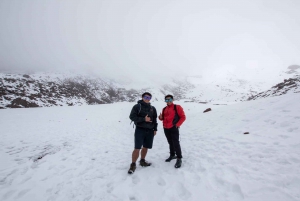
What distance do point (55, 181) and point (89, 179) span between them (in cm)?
114

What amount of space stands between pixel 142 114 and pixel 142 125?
0.42 metres

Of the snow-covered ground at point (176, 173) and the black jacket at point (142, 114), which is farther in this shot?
the black jacket at point (142, 114)

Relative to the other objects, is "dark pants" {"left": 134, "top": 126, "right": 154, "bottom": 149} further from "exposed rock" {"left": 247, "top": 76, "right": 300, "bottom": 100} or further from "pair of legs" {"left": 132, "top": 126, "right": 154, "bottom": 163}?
"exposed rock" {"left": 247, "top": 76, "right": 300, "bottom": 100}

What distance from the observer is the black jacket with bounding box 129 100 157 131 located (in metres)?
4.85

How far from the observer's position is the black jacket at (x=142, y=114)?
4847 mm

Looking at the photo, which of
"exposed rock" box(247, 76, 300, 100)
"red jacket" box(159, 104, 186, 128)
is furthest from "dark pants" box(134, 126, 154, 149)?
"exposed rock" box(247, 76, 300, 100)

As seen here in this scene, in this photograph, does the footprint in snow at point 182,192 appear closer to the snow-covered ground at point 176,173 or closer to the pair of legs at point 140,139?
the snow-covered ground at point 176,173

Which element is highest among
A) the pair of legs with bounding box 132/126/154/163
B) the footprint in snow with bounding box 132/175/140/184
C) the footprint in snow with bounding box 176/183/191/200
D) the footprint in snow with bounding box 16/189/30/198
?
the pair of legs with bounding box 132/126/154/163

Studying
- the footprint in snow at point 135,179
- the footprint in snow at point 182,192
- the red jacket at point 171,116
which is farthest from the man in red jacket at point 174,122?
the footprint in snow at point 135,179

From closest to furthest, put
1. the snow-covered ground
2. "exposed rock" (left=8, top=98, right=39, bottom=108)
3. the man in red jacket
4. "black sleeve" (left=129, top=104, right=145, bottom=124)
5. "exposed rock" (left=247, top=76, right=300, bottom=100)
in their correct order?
1. the snow-covered ground
2. "black sleeve" (left=129, top=104, right=145, bottom=124)
3. the man in red jacket
4. "exposed rock" (left=247, top=76, right=300, bottom=100)
5. "exposed rock" (left=8, top=98, right=39, bottom=108)

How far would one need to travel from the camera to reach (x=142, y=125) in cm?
489

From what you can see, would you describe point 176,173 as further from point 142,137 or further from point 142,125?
point 142,125

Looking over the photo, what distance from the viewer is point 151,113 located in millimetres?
5176

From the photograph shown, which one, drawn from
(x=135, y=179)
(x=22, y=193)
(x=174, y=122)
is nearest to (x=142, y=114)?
(x=174, y=122)
